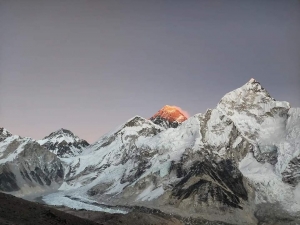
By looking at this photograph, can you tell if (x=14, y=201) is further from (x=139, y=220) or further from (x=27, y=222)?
→ (x=139, y=220)

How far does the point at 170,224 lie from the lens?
195 meters

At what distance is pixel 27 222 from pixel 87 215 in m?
96.4

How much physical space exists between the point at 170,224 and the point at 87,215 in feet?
132

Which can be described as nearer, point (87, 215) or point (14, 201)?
point (14, 201)

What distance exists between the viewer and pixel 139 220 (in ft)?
582

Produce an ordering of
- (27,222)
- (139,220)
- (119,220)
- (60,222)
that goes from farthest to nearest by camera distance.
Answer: (139,220), (119,220), (60,222), (27,222)

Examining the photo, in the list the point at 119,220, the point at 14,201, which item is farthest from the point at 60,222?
the point at 119,220

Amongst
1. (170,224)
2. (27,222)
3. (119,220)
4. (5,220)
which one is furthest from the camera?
(170,224)

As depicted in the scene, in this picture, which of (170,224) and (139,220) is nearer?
(139,220)

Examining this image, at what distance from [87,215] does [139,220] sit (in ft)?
73.6

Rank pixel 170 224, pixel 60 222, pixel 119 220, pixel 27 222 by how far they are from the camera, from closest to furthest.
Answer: pixel 27 222 → pixel 60 222 → pixel 119 220 → pixel 170 224

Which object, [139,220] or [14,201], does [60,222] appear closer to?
[14,201]

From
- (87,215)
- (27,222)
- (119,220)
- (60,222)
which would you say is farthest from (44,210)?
(87,215)

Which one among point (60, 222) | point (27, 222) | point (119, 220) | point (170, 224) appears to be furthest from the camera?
point (170, 224)
